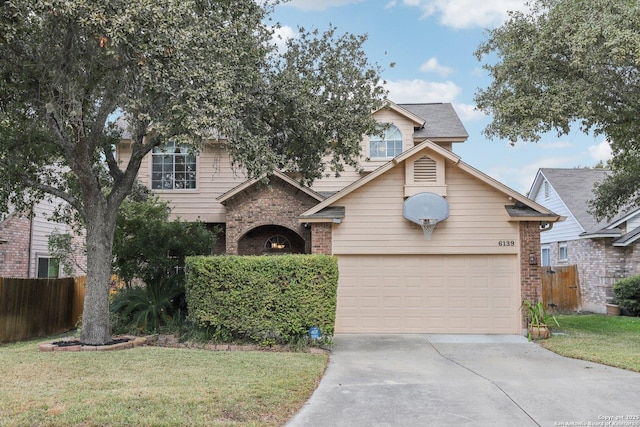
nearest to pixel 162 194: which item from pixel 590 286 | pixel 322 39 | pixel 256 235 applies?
pixel 256 235

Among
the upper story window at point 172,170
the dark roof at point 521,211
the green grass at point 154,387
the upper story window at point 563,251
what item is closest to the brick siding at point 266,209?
the upper story window at point 172,170

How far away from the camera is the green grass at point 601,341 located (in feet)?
32.3

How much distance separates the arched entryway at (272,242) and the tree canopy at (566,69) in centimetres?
701

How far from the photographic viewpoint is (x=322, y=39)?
12.1 m

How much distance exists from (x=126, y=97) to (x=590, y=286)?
19.8 m

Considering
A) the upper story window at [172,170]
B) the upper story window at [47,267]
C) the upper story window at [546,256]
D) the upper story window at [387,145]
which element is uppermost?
the upper story window at [387,145]

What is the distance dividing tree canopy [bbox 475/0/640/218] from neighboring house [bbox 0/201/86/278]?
44.8ft

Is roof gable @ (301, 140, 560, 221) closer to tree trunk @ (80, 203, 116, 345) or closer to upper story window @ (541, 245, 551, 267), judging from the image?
tree trunk @ (80, 203, 116, 345)

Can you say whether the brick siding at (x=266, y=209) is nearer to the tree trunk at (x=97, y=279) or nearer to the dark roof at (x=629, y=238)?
the tree trunk at (x=97, y=279)

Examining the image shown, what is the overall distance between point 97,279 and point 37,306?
4.58 meters

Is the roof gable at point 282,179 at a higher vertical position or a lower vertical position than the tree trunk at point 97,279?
higher

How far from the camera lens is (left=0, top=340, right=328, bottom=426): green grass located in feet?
19.0

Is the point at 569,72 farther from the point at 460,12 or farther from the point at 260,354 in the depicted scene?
the point at 260,354

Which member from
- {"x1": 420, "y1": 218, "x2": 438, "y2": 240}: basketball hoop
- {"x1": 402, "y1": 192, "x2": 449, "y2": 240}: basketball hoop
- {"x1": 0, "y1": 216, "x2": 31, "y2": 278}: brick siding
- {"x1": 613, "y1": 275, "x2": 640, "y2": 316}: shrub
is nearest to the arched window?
{"x1": 402, "y1": 192, "x2": 449, "y2": 240}: basketball hoop
